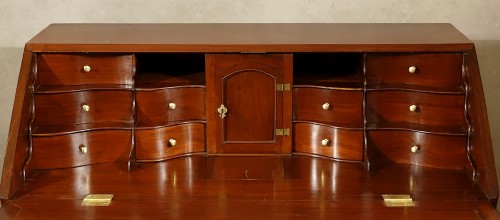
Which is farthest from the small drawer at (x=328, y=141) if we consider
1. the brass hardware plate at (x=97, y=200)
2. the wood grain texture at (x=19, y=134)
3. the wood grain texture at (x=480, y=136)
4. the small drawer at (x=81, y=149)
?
the wood grain texture at (x=19, y=134)

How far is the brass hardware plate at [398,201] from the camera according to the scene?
249cm

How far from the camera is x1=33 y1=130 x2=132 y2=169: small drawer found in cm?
273

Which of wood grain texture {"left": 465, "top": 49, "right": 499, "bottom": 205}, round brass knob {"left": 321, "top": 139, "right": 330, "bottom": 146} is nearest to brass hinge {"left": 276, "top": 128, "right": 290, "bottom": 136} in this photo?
round brass knob {"left": 321, "top": 139, "right": 330, "bottom": 146}

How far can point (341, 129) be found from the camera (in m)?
2.76

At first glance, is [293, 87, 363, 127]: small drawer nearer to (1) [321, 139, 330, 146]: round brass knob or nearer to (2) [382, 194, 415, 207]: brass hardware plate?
(1) [321, 139, 330, 146]: round brass knob

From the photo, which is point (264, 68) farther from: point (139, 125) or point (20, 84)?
point (20, 84)

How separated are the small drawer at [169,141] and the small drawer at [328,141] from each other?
34 centimetres

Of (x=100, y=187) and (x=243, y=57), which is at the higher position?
(x=243, y=57)

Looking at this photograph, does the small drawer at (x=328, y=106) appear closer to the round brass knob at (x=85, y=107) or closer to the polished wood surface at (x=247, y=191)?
the polished wood surface at (x=247, y=191)

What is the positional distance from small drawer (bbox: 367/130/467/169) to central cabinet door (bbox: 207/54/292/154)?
31cm

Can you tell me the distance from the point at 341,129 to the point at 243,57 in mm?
408

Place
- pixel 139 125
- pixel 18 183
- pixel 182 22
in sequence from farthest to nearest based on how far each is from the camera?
pixel 182 22 → pixel 139 125 → pixel 18 183

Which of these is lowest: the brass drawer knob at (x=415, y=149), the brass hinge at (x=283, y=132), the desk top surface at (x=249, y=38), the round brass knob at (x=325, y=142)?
the brass drawer knob at (x=415, y=149)

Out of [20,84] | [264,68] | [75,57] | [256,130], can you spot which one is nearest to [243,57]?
[264,68]
